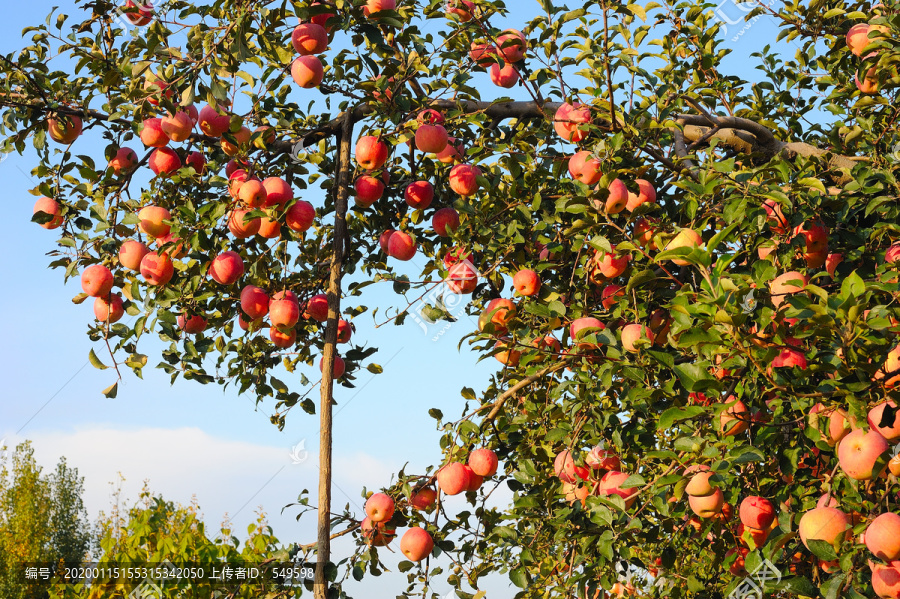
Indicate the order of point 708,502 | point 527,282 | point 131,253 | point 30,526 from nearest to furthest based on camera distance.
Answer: point 708,502, point 131,253, point 527,282, point 30,526

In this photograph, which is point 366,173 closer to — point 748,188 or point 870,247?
point 748,188

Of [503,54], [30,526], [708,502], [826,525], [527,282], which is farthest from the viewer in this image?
[30,526]

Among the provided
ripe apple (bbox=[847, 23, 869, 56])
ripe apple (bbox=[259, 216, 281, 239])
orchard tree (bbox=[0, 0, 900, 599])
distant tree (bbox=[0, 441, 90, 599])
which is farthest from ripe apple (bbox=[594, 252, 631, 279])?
distant tree (bbox=[0, 441, 90, 599])

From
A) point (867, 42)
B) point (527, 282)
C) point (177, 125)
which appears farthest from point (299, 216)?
point (867, 42)

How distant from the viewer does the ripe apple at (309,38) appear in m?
2.52

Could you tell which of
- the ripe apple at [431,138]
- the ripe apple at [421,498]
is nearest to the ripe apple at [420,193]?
the ripe apple at [431,138]

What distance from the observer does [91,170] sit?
2686 mm

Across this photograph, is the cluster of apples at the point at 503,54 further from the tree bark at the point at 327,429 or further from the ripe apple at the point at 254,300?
the ripe apple at the point at 254,300

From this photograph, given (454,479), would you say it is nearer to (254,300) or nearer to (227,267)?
(254,300)

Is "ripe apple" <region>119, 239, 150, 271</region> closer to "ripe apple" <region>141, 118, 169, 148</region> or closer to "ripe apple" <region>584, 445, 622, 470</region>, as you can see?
"ripe apple" <region>141, 118, 169, 148</region>

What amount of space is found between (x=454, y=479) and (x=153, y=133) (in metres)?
1.60

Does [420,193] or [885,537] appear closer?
[885,537]

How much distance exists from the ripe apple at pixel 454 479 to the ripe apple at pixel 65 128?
75.5 inches

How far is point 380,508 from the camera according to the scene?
2492mm
